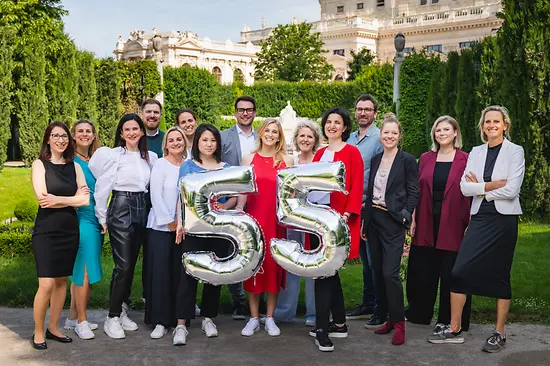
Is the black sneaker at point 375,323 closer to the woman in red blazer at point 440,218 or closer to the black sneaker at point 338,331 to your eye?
the black sneaker at point 338,331

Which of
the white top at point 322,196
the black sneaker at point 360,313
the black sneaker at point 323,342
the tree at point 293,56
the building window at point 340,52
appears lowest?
the black sneaker at point 360,313

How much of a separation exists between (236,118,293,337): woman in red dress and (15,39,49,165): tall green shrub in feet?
59.3

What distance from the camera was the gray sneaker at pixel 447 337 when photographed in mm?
5427

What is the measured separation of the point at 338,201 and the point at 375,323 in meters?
1.28

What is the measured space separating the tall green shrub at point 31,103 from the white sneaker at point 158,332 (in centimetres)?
1785

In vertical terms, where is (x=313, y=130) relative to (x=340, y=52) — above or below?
below

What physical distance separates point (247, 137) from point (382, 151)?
4.90ft

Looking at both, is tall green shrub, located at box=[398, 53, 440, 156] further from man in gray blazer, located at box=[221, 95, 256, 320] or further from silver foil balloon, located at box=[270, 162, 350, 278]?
silver foil balloon, located at box=[270, 162, 350, 278]

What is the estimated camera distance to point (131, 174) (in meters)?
5.62

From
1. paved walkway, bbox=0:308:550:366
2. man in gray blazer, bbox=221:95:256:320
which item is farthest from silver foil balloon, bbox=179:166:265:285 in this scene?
man in gray blazer, bbox=221:95:256:320

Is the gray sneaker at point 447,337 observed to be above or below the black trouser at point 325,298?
below

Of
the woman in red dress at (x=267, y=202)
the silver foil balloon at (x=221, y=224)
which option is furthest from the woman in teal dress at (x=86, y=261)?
the woman in red dress at (x=267, y=202)

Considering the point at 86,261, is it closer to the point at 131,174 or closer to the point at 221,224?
the point at 131,174

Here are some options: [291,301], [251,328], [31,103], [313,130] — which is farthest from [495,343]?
[31,103]
